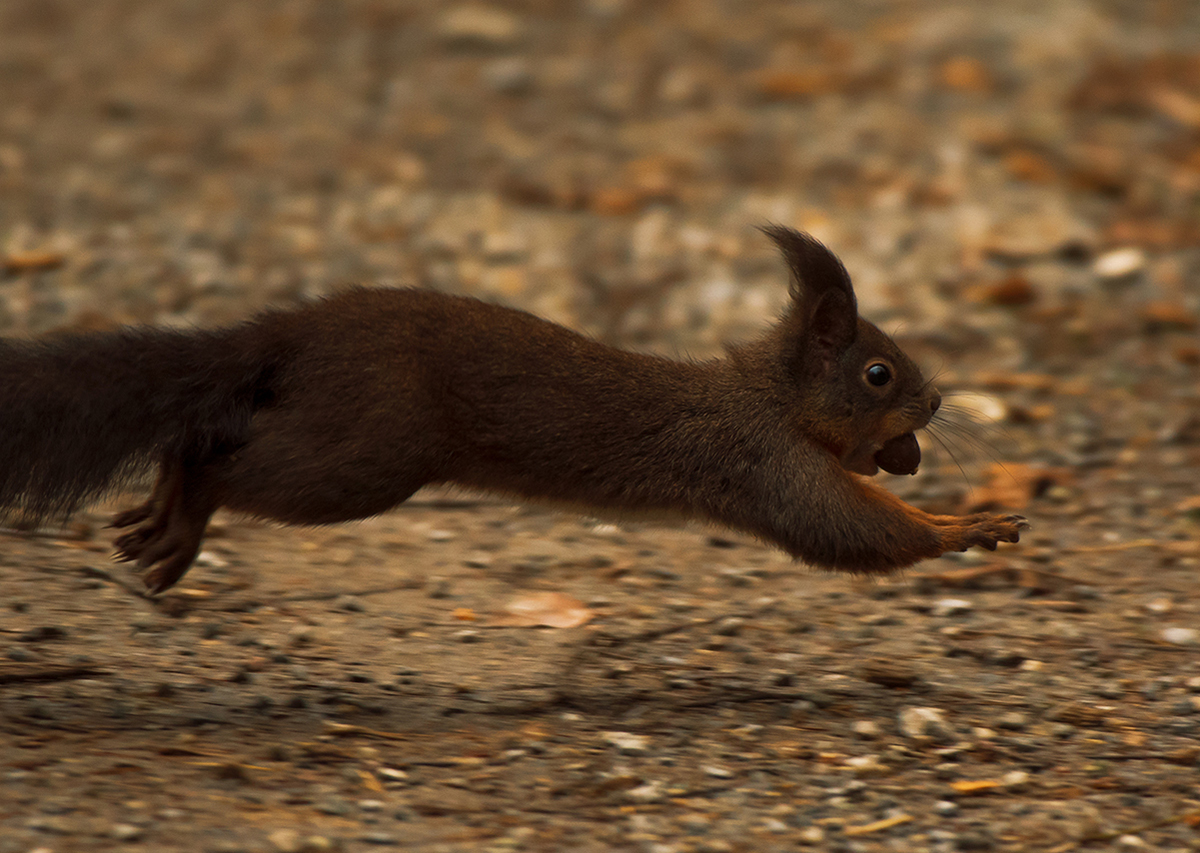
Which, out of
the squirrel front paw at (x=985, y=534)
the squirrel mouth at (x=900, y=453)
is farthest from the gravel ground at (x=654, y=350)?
the squirrel front paw at (x=985, y=534)

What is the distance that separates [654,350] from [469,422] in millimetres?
2634

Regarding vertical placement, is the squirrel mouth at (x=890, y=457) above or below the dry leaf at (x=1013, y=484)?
below

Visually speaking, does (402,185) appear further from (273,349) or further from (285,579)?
(273,349)

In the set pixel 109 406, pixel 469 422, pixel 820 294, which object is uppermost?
pixel 820 294

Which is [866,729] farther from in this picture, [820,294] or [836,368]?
[820,294]

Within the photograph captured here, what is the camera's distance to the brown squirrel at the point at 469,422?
3479mm

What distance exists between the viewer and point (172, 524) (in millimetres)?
3625

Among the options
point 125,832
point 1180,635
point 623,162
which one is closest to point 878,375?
point 1180,635

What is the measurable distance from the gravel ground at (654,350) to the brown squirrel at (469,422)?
15.7 inches

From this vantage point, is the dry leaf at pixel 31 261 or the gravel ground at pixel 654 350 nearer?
the gravel ground at pixel 654 350

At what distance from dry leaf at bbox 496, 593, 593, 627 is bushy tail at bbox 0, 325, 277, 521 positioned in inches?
42.6


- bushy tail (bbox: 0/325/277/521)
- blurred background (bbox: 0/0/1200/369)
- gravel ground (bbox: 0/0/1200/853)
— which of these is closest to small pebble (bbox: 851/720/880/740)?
gravel ground (bbox: 0/0/1200/853)

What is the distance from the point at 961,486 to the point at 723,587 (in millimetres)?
1146

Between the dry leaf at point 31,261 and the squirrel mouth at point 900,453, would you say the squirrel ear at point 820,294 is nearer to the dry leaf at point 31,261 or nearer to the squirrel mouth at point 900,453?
the squirrel mouth at point 900,453
